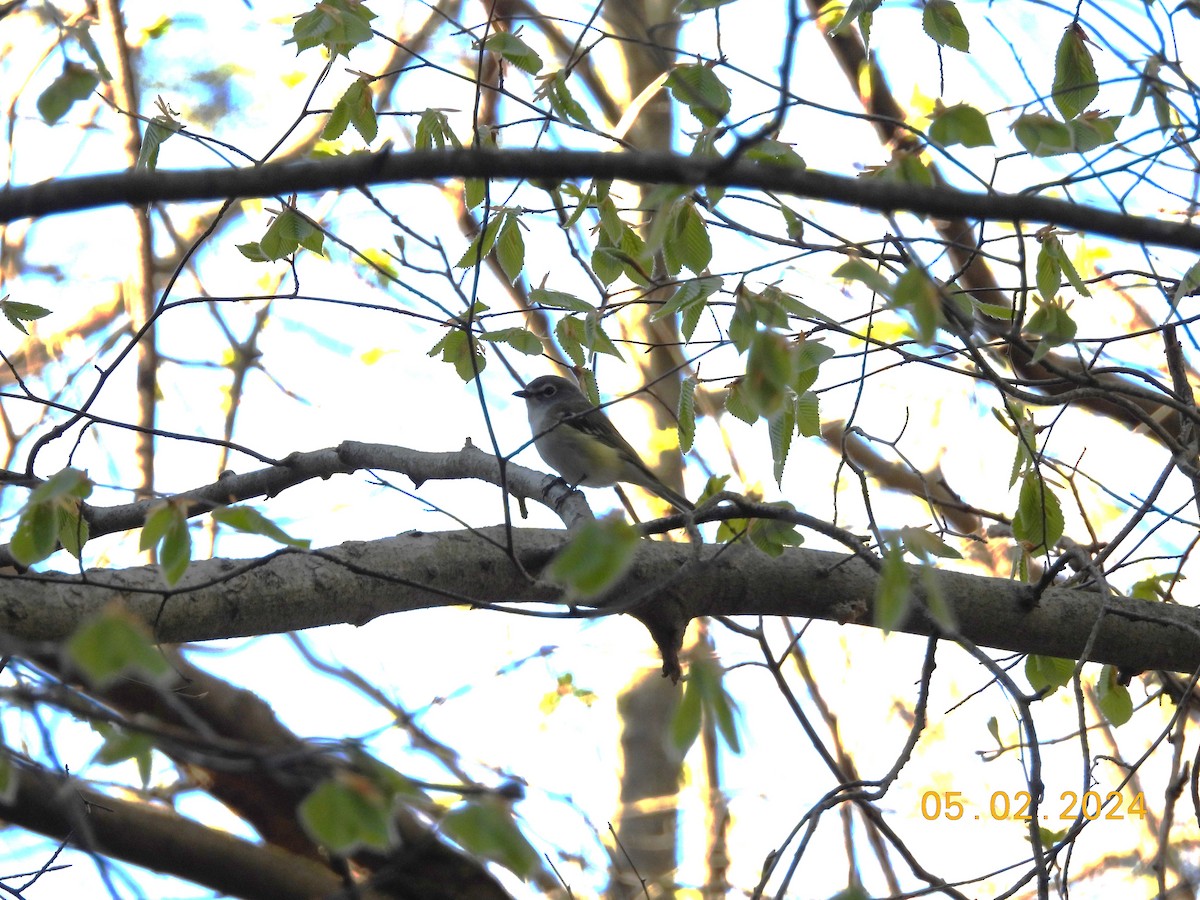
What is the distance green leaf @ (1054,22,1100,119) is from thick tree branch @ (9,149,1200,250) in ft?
5.87

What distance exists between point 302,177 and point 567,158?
0.50 meters

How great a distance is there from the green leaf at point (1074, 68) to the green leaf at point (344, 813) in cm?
315

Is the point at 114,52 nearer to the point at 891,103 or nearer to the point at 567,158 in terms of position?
the point at 891,103

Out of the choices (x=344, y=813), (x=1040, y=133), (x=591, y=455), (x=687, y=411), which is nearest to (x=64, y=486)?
(x=344, y=813)

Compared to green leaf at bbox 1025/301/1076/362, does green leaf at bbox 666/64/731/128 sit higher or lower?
higher

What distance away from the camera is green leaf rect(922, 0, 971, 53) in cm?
374

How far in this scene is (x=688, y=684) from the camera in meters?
2.30

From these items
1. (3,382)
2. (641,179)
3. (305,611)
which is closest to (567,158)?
(641,179)

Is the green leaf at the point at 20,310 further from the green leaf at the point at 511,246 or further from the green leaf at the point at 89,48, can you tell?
the green leaf at the point at 511,246

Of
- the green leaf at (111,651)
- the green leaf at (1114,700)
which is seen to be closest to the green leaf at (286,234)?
the green leaf at (111,651)

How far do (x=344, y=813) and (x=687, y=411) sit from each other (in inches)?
83.7

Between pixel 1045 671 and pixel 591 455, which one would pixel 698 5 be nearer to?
pixel 1045 671

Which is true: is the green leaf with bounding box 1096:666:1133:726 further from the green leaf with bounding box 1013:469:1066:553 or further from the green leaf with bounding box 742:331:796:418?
the green leaf with bounding box 742:331:796:418

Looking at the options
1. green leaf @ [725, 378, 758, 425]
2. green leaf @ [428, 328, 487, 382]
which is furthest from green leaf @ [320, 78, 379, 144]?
green leaf @ [725, 378, 758, 425]
